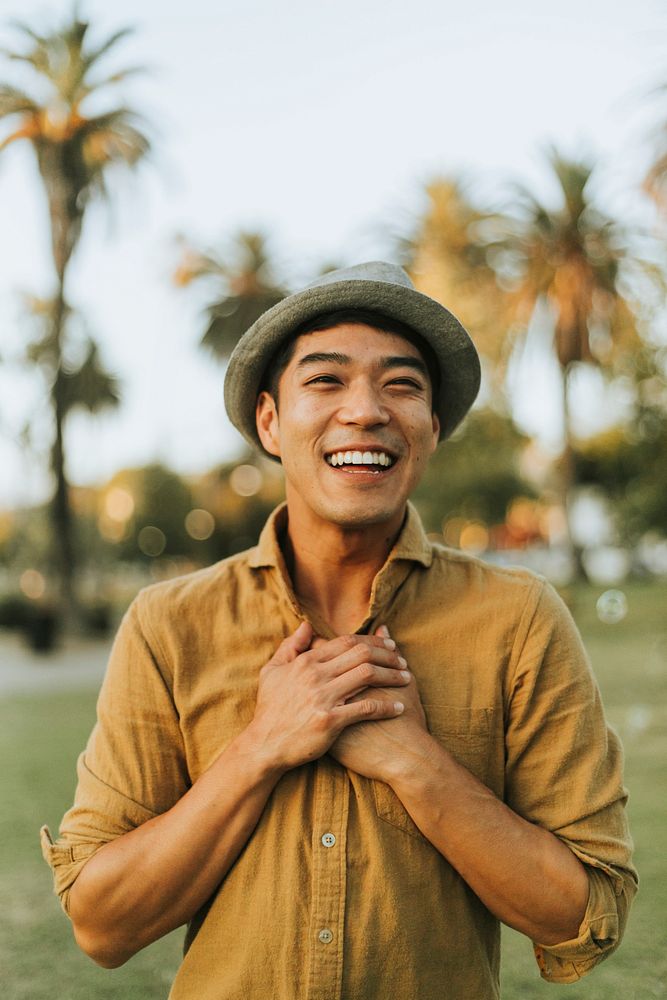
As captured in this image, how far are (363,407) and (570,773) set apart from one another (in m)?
0.86

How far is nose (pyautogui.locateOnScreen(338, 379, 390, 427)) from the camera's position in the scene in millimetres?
2248

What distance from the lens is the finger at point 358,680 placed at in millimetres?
2117

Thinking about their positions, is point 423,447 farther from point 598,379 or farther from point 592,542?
point 592,542

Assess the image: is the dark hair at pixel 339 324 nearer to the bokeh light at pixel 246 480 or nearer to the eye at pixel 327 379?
the eye at pixel 327 379

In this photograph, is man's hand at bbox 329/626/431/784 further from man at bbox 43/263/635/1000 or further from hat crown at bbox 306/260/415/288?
hat crown at bbox 306/260/415/288

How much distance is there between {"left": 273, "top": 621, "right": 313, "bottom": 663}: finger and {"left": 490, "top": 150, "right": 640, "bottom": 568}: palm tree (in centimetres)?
2861

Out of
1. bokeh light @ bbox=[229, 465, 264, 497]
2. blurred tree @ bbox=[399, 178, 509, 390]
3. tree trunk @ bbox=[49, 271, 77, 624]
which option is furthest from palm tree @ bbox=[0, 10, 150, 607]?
bokeh light @ bbox=[229, 465, 264, 497]

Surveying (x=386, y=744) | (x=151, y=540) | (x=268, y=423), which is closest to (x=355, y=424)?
(x=268, y=423)

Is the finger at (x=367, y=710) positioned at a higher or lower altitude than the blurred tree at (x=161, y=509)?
lower

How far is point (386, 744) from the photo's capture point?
210cm

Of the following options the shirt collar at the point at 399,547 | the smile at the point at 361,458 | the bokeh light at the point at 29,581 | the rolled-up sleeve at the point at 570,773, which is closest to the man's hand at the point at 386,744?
the rolled-up sleeve at the point at 570,773

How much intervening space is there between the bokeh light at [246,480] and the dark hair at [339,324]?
38.2 meters

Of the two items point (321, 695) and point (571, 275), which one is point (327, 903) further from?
point (571, 275)

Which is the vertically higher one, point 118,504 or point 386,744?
point 118,504
